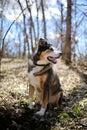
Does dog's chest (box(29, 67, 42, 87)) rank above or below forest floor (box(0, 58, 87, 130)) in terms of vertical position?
above

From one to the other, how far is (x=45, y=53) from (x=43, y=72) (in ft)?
1.48

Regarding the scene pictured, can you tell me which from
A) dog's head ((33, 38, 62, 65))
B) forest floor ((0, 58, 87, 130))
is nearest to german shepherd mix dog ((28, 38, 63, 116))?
dog's head ((33, 38, 62, 65))

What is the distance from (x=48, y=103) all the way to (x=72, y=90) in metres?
2.07

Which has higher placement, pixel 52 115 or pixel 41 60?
pixel 41 60

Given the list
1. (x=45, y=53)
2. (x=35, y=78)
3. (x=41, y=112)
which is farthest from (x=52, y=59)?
(x=41, y=112)

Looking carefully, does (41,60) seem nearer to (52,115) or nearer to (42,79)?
(42,79)

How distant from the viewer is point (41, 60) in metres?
6.51

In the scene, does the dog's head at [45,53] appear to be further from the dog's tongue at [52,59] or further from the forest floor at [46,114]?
the forest floor at [46,114]

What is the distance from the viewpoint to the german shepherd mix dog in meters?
6.35

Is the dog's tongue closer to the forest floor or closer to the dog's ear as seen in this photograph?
the dog's ear

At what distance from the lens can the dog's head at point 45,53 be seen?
248 inches

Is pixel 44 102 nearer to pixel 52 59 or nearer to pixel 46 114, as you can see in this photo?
pixel 46 114

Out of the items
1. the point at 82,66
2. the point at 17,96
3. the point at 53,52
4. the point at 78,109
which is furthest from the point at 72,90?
the point at 82,66

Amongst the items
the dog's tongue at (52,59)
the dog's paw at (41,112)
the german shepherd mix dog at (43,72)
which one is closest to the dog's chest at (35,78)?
the german shepherd mix dog at (43,72)
